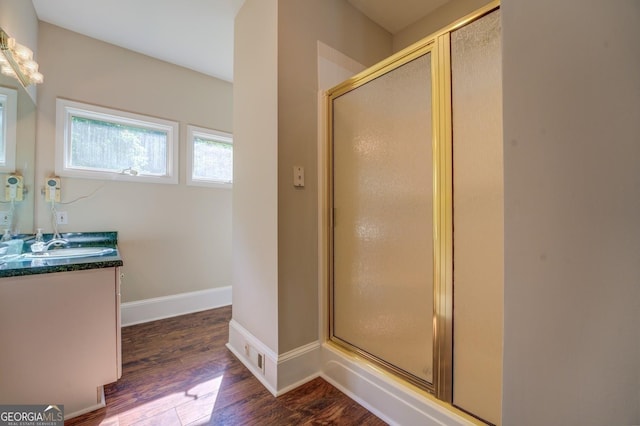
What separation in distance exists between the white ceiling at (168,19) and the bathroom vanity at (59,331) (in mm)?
1978

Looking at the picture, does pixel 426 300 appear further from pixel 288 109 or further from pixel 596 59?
pixel 288 109

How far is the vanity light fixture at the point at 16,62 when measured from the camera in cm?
146

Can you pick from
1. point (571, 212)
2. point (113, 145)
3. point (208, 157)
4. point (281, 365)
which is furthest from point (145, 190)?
point (571, 212)

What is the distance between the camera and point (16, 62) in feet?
5.16

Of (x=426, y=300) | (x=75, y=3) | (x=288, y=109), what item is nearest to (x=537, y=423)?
(x=426, y=300)

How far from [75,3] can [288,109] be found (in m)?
1.97

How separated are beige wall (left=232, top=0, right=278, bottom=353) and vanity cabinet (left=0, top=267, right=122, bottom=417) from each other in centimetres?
76

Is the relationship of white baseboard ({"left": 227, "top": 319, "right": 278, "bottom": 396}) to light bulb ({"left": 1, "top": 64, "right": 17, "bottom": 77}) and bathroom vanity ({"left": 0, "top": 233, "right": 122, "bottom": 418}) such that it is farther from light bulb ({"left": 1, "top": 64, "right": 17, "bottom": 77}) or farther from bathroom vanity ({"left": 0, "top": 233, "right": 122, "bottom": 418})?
light bulb ({"left": 1, "top": 64, "right": 17, "bottom": 77})

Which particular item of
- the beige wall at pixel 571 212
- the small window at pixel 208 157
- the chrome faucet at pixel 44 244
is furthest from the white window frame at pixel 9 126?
the beige wall at pixel 571 212

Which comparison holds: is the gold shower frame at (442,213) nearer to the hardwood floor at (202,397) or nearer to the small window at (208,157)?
the hardwood floor at (202,397)

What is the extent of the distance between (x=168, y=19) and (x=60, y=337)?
240cm

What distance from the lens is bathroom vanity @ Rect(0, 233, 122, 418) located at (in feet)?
3.80

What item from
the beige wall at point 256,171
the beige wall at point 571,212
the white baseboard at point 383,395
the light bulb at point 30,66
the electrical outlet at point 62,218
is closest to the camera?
the beige wall at point 571,212

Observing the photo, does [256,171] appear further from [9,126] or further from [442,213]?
[9,126]
